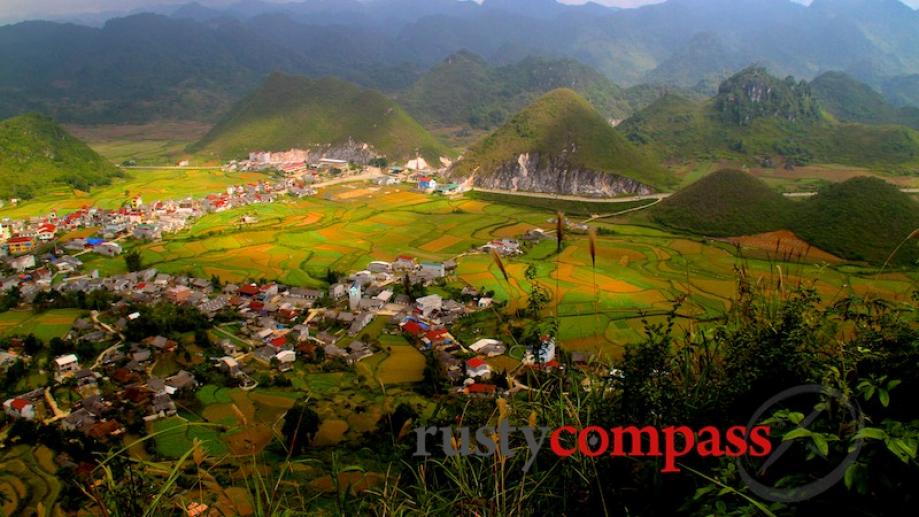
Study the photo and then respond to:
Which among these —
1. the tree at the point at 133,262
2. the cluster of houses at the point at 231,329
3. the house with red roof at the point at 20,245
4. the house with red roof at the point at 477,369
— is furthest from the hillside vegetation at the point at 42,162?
the house with red roof at the point at 477,369

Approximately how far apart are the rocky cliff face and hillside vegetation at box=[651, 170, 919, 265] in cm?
1266

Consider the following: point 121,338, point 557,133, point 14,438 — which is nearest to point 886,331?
point 14,438

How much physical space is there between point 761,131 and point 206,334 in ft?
269

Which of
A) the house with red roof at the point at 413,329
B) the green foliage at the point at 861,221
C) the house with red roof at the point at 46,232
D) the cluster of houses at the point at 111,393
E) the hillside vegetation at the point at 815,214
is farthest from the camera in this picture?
the house with red roof at the point at 46,232

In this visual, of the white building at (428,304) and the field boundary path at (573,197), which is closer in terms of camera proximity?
the white building at (428,304)

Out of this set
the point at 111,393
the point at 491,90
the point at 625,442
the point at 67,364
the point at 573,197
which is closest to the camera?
the point at 625,442

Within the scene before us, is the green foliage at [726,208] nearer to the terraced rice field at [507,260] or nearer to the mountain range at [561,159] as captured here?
the terraced rice field at [507,260]

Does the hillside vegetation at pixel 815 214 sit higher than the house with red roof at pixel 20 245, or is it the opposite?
the hillside vegetation at pixel 815 214

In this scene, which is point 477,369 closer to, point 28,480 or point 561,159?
point 28,480

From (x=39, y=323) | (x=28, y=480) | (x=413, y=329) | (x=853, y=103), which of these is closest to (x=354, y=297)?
(x=413, y=329)

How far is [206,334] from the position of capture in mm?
21922

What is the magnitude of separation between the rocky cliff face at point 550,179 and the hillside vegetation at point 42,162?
1744 inches

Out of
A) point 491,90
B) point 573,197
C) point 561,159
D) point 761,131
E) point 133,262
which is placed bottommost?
point 133,262

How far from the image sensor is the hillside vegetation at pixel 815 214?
33188mm
